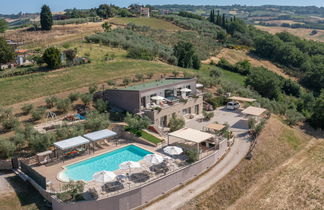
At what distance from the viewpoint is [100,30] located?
9156cm

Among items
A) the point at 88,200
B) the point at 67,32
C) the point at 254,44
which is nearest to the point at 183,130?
the point at 88,200

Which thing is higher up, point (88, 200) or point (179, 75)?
point (179, 75)

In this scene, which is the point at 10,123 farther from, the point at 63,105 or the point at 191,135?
the point at 191,135

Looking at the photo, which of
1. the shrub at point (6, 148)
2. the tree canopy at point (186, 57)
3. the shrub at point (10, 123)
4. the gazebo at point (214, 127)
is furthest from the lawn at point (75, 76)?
the gazebo at point (214, 127)

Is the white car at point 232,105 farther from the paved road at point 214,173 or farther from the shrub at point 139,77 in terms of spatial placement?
the shrub at point 139,77

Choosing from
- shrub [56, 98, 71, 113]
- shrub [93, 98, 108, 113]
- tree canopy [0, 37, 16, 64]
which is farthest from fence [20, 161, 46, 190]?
tree canopy [0, 37, 16, 64]

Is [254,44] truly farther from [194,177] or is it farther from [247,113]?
[194,177]

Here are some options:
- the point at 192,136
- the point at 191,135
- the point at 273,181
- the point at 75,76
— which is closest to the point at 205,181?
the point at 192,136

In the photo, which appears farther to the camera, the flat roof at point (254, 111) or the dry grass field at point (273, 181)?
the flat roof at point (254, 111)

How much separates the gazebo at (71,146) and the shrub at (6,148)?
→ 3.88 m

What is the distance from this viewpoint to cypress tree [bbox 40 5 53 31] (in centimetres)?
8931

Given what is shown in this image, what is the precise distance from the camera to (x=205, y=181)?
26875 millimetres

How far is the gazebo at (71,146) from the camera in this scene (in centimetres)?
2827

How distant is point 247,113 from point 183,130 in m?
11.6
